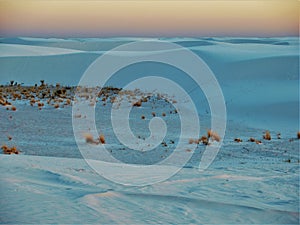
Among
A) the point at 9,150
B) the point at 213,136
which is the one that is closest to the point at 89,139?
the point at 9,150

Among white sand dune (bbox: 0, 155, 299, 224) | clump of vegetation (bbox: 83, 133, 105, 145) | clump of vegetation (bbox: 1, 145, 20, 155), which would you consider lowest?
white sand dune (bbox: 0, 155, 299, 224)

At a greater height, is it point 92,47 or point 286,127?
point 92,47

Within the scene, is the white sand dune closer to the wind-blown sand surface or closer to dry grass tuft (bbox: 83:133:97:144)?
the wind-blown sand surface

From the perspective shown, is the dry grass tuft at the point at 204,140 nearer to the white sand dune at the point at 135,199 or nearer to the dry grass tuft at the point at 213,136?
the dry grass tuft at the point at 213,136

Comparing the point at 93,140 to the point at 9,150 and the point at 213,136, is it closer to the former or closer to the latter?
the point at 9,150

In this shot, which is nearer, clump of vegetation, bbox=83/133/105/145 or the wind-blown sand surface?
the wind-blown sand surface

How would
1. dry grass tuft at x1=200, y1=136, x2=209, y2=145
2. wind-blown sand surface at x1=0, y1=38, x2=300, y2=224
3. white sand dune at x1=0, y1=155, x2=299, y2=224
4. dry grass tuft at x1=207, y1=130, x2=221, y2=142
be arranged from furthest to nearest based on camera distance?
dry grass tuft at x1=207, y1=130, x2=221, y2=142
dry grass tuft at x1=200, y1=136, x2=209, y2=145
wind-blown sand surface at x1=0, y1=38, x2=300, y2=224
white sand dune at x1=0, y1=155, x2=299, y2=224

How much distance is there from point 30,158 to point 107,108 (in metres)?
9.97

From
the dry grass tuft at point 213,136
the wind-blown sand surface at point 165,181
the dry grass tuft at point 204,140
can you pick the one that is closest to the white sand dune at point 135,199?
the wind-blown sand surface at point 165,181

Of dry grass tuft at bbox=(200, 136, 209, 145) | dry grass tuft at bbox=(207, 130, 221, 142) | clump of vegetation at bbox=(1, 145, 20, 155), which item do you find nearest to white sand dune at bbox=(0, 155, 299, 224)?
clump of vegetation at bbox=(1, 145, 20, 155)

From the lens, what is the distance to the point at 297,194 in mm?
6973

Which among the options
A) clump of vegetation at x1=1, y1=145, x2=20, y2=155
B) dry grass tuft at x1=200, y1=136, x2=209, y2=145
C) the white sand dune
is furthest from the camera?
dry grass tuft at x1=200, y1=136, x2=209, y2=145

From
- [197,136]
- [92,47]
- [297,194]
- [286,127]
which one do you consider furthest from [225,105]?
[92,47]

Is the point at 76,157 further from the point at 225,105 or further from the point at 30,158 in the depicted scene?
the point at 225,105
